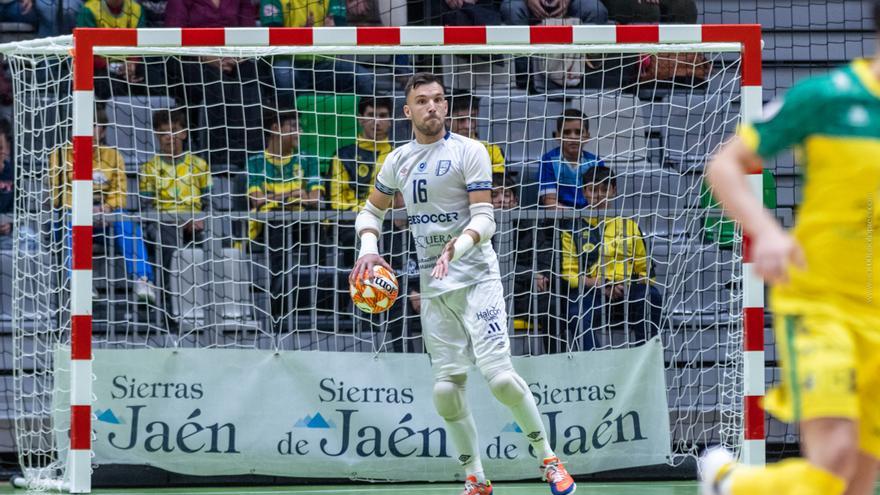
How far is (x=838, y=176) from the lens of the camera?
3.73m

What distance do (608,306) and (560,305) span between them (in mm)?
343

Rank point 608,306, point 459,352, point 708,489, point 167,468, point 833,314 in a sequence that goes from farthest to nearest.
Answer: point 608,306, point 167,468, point 459,352, point 708,489, point 833,314

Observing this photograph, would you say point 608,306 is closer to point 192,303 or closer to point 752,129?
point 192,303

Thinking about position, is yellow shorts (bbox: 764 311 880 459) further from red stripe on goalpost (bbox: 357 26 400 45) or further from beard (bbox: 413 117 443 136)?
red stripe on goalpost (bbox: 357 26 400 45)

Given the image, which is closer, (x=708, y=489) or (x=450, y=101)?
(x=708, y=489)

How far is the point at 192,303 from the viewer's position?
29.4 ft

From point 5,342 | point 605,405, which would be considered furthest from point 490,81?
point 5,342

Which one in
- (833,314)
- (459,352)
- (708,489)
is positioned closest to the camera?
(833,314)

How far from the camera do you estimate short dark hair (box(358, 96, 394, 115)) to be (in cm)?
890

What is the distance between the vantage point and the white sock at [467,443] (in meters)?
7.02

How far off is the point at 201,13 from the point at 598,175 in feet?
11.3

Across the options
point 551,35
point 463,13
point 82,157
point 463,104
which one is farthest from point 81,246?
point 463,13

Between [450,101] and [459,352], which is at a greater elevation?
[450,101]

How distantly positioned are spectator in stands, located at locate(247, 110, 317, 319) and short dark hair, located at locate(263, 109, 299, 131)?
0.02 metres
